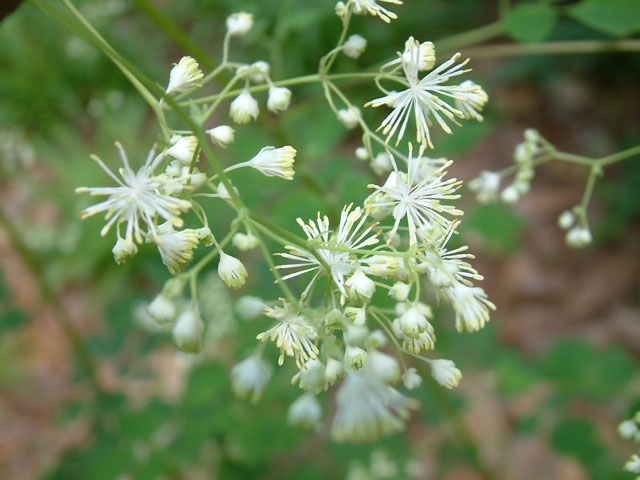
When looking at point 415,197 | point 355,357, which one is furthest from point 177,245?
point 415,197

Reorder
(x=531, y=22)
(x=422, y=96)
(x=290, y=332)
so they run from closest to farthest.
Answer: (x=290, y=332) → (x=422, y=96) → (x=531, y=22)

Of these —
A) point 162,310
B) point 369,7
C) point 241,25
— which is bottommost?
point 162,310

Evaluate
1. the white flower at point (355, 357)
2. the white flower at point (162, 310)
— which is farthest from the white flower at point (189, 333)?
the white flower at point (355, 357)

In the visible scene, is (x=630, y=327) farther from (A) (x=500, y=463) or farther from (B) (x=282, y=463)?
(B) (x=282, y=463)

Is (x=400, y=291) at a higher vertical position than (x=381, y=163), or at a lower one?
lower

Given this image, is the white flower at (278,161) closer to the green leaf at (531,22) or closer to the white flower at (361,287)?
the white flower at (361,287)

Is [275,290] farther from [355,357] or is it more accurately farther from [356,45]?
[355,357]

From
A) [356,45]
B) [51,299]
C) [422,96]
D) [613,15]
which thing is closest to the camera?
[422,96]

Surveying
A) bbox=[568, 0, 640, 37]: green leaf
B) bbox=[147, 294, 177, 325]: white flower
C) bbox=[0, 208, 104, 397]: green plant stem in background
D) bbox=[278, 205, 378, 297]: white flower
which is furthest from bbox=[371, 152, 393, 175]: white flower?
bbox=[0, 208, 104, 397]: green plant stem in background

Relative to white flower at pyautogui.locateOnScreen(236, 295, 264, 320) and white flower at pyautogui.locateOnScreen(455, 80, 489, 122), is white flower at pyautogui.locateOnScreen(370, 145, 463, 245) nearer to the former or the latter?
white flower at pyautogui.locateOnScreen(455, 80, 489, 122)
